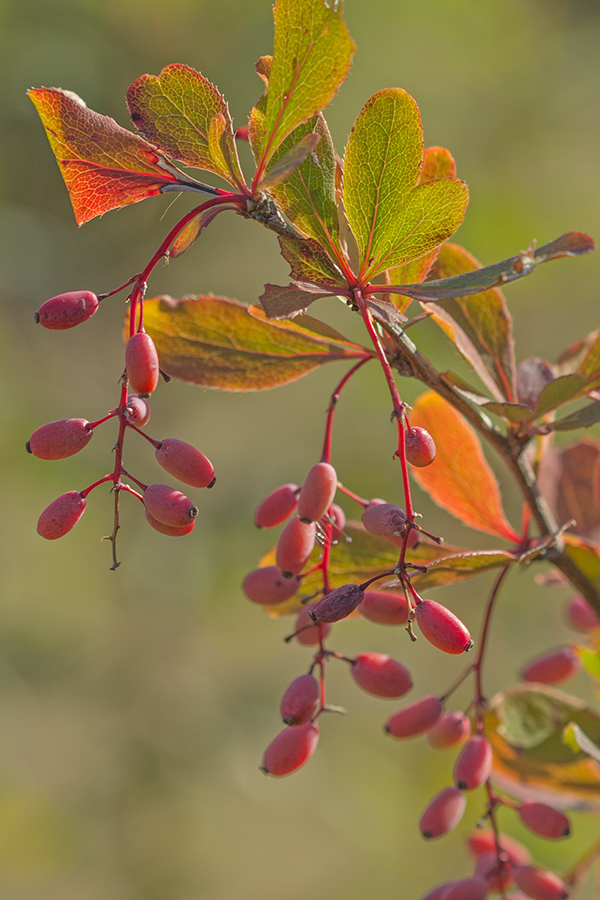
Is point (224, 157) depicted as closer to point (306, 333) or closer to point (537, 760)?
point (306, 333)

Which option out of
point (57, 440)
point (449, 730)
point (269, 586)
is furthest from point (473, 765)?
point (57, 440)

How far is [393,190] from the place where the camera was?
250 millimetres

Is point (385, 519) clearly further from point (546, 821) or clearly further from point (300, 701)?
point (546, 821)

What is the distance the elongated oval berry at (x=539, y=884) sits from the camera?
338 mm

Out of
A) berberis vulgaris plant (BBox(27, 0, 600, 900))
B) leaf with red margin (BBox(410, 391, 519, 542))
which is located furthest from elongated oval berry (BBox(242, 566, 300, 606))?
leaf with red margin (BBox(410, 391, 519, 542))

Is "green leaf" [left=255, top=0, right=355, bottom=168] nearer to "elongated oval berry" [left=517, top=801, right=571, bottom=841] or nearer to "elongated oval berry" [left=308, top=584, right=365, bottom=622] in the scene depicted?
"elongated oval berry" [left=308, top=584, right=365, bottom=622]

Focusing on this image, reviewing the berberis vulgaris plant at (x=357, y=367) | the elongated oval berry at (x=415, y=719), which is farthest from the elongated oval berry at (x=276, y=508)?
the elongated oval berry at (x=415, y=719)

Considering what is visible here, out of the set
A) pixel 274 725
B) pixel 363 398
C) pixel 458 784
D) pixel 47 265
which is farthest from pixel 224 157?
pixel 47 265

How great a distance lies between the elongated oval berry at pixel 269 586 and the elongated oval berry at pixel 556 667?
0.19 meters

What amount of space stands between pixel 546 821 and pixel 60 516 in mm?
274

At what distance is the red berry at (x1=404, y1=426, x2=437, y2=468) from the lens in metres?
0.24

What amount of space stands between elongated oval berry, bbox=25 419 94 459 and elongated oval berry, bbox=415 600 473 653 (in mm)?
136

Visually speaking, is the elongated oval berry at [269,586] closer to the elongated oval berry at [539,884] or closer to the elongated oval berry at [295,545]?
the elongated oval berry at [295,545]

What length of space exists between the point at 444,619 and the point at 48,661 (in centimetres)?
183
